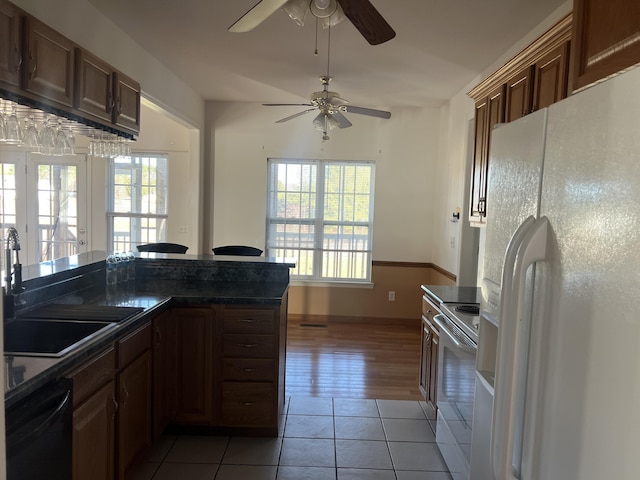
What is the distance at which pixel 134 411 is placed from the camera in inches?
88.5

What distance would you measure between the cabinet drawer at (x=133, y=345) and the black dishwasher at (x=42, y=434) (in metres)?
0.45

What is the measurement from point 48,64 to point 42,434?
1579 millimetres

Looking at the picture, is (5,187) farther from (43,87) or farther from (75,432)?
(75,432)

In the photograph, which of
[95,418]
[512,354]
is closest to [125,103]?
[95,418]

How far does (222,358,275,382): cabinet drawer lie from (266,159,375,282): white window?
10.3 feet

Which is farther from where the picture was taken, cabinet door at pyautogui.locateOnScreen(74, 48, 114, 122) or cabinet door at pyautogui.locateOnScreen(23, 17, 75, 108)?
cabinet door at pyautogui.locateOnScreen(74, 48, 114, 122)

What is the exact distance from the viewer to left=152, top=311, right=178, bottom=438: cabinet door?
2.51 m

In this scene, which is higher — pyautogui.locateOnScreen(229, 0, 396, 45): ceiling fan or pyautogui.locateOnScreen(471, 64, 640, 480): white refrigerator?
pyautogui.locateOnScreen(229, 0, 396, 45): ceiling fan

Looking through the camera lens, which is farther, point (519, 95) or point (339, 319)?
point (339, 319)

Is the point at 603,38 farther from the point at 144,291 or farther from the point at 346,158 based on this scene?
the point at 346,158

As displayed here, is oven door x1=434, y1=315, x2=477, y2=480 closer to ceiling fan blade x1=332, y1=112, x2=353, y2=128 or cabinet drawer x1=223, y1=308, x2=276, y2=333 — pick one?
cabinet drawer x1=223, y1=308, x2=276, y2=333

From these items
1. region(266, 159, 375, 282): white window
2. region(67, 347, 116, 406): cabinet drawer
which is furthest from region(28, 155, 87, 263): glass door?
region(67, 347, 116, 406): cabinet drawer

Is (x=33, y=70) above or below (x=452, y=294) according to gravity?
above

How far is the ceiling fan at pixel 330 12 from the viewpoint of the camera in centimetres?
192
